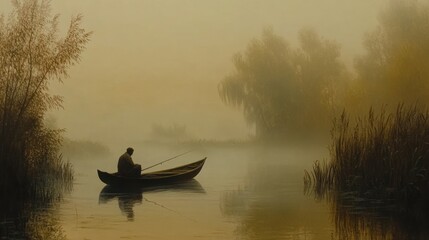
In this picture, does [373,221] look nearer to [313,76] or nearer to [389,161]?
[389,161]

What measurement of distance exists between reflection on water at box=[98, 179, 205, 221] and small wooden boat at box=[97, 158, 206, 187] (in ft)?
0.39

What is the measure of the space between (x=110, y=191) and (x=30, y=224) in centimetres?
580

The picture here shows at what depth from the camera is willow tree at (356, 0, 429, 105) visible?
24.5 metres

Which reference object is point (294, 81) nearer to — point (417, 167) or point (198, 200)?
point (198, 200)

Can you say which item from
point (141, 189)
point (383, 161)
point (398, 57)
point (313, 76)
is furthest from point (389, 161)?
point (313, 76)

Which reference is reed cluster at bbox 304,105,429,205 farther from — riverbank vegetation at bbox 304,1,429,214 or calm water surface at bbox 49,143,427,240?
calm water surface at bbox 49,143,427,240

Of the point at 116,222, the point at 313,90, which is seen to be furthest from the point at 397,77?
the point at 116,222

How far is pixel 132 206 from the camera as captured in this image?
40.1 ft

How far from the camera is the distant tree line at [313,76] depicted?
26531mm

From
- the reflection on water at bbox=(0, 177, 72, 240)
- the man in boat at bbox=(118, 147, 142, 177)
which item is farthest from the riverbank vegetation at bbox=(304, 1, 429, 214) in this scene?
the reflection on water at bbox=(0, 177, 72, 240)

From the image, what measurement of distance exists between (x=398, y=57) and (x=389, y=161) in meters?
14.1

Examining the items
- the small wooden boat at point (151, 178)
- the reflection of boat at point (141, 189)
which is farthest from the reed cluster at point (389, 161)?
the small wooden boat at point (151, 178)

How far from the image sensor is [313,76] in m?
31.8

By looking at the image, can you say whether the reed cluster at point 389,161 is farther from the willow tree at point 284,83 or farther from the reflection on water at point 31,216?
the willow tree at point 284,83
